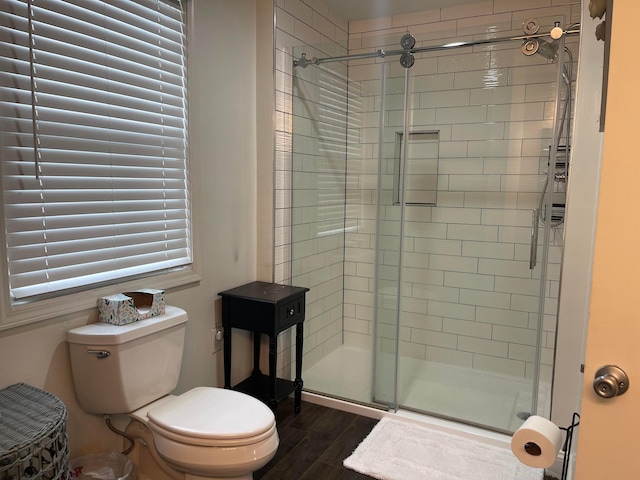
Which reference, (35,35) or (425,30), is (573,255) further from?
(35,35)

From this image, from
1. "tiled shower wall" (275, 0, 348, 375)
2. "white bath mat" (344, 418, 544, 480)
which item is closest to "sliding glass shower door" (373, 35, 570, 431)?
"white bath mat" (344, 418, 544, 480)

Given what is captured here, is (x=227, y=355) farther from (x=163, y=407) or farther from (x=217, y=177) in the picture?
(x=217, y=177)

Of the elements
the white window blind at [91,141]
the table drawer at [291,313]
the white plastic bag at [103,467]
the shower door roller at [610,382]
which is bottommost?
the white plastic bag at [103,467]

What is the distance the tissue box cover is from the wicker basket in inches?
15.0

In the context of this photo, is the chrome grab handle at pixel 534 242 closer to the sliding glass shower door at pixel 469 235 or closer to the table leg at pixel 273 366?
the sliding glass shower door at pixel 469 235

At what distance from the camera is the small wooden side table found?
8.11 feet

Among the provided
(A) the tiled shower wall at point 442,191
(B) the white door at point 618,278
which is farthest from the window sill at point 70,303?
(B) the white door at point 618,278

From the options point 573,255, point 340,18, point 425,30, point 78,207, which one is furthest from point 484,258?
point 78,207

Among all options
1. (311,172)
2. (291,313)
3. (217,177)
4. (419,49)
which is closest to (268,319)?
(291,313)

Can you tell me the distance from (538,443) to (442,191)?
1902 millimetres

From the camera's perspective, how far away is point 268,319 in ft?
8.07

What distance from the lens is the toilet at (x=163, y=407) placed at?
1.66 meters

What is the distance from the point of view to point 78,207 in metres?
1.84

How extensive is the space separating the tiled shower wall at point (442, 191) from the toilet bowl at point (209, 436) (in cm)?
122
